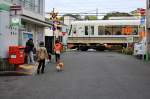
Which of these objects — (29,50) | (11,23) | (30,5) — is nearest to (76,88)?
(11,23)

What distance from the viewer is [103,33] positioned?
200 ft

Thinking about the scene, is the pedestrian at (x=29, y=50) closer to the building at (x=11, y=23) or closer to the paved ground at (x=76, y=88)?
the building at (x=11, y=23)

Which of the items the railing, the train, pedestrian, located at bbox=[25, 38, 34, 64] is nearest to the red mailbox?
pedestrian, located at bbox=[25, 38, 34, 64]

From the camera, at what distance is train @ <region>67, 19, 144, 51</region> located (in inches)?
2372

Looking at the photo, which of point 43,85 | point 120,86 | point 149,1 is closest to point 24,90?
point 43,85

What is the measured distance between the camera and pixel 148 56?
132ft

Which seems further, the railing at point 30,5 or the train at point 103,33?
the train at point 103,33

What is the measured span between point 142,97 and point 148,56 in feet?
Answer: 85.7

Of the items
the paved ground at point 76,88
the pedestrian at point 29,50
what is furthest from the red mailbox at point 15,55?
the paved ground at point 76,88

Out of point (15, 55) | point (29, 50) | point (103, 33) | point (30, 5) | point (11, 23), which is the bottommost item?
point (15, 55)

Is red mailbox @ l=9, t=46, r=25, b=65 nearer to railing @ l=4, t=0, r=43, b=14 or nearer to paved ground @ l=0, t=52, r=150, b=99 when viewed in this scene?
paved ground @ l=0, t=52, r=150, b=99

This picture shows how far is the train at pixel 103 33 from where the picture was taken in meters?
60.2

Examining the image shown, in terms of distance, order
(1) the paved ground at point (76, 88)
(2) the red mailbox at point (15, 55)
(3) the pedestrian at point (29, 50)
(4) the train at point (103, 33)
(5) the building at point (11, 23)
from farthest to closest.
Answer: (4) the train at point (103, 33), (3) the pedestrian at point (29, 50), (5) the building at point (11, 23), (2) the red mailbox at point (15, 55), (1) the paved ground at point (76, 88)

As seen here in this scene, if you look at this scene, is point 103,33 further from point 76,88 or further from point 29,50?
point 76,88
